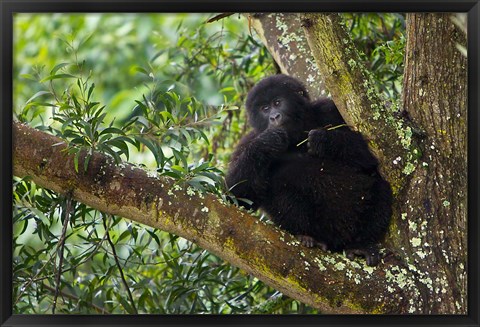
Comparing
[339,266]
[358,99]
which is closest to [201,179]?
[339,266]

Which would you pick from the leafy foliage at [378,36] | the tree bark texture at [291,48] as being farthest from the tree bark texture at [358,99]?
the leafy foliage at [378,36]

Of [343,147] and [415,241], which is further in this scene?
[343,147]

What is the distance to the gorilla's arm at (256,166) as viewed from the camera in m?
3.25

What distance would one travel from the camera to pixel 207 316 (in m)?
2.61

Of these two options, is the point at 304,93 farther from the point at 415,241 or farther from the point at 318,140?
the point at 415,241

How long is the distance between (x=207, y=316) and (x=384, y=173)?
0.96 m

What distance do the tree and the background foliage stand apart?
0.08 meters

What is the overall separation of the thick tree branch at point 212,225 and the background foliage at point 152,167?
0.24 feet

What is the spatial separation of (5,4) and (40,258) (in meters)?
1.32

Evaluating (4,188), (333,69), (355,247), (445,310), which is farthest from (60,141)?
(445,310)

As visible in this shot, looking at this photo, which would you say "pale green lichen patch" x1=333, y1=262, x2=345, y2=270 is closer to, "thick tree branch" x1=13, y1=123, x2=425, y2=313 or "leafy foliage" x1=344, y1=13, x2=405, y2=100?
"thick tree branch" x1=13, y1=123, x2=425, y2=313

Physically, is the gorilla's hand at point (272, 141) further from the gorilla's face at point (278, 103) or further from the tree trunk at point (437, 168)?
the tree trunk at point (437, 168)

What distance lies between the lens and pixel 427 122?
292 centimetres

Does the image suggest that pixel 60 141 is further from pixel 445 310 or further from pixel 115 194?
pixel 445 310
